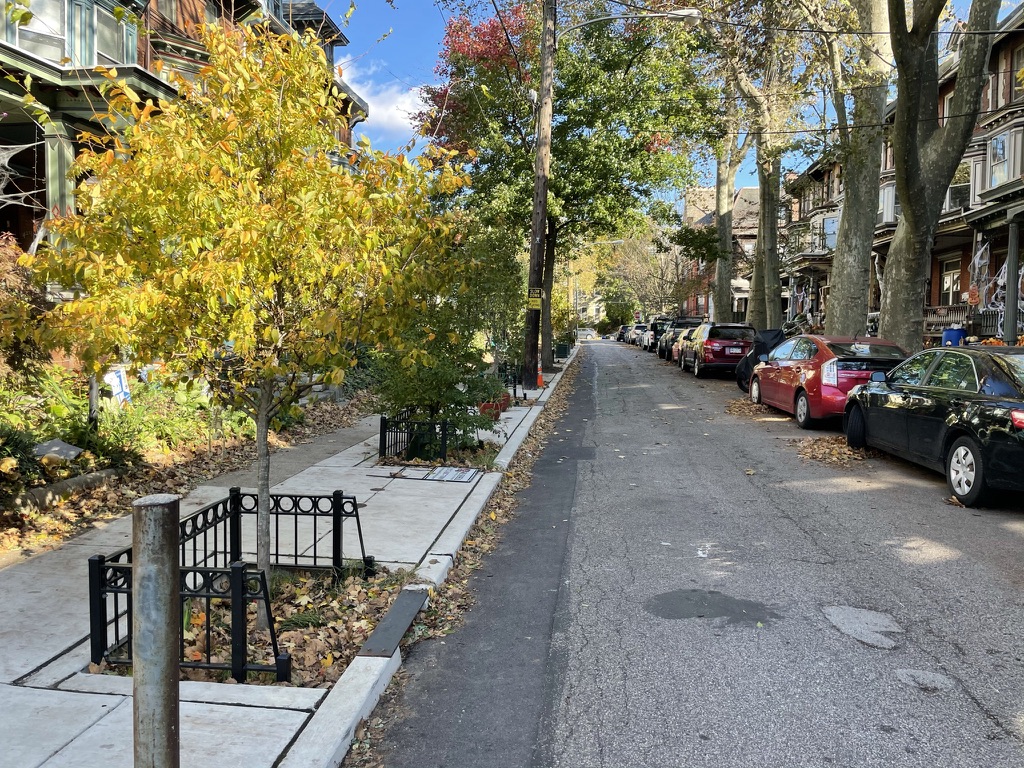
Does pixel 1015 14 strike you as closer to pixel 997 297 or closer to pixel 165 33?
pixel 997 297

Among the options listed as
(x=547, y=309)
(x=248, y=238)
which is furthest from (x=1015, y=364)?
(x=547, y=309)

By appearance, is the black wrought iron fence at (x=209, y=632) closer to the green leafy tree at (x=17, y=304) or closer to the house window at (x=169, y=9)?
the green leafy tree at (x=17, y=304)

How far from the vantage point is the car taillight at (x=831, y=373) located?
12.5 m

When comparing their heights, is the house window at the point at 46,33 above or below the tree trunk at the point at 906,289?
above

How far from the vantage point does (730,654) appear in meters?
4.50

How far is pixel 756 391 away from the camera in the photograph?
16.5m

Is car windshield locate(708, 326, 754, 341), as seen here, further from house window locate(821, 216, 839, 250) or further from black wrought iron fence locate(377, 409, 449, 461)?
house window locate(821, 216, 839, 250)

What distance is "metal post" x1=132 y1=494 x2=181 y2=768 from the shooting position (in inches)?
94.0

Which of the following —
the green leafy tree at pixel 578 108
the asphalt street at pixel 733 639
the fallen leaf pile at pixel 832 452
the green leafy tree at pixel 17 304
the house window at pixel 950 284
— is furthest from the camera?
the house window at pixel 950 284

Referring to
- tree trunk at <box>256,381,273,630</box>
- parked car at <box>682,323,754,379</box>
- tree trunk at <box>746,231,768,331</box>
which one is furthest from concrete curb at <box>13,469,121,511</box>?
tree trunk at <box>746,231,768,331</box>

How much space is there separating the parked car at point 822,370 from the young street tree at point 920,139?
2457 mm

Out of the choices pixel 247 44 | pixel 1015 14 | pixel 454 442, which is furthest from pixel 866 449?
pixel 1015 14

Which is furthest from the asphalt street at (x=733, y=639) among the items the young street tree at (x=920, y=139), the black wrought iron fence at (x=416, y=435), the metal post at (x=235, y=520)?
the young street tree at (x=920, y=139)

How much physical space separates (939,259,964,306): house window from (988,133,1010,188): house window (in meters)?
6.68
